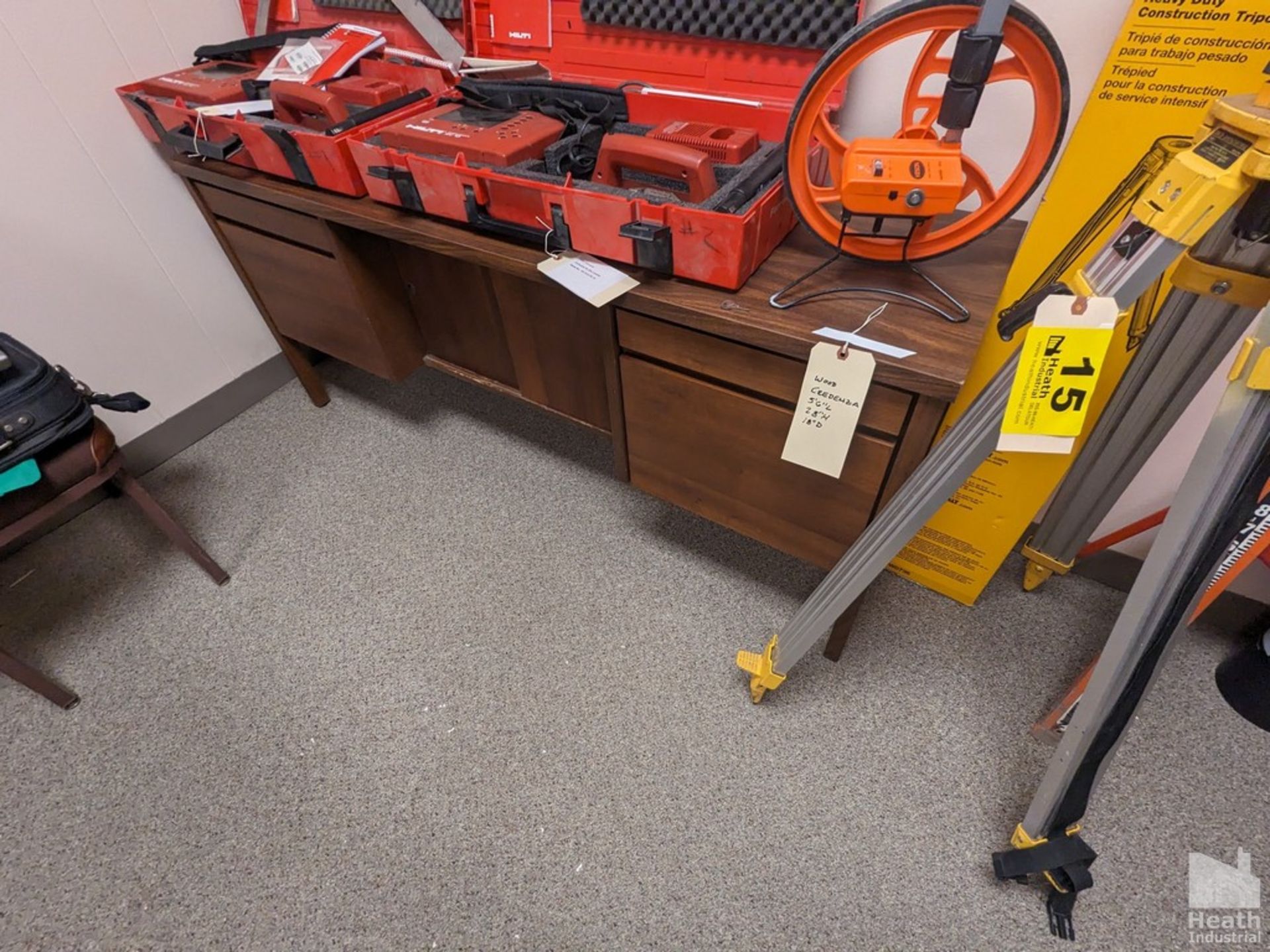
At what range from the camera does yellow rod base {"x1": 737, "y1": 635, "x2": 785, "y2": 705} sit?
3.51 ft

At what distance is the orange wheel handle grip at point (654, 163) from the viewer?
85cm

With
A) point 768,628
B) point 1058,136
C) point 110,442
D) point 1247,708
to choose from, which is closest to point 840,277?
point 1058,136

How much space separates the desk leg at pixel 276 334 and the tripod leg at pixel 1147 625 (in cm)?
194

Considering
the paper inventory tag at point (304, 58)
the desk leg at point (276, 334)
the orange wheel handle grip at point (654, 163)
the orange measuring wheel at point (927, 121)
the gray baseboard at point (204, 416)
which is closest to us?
the orange measuring wheel at point (927, 121)

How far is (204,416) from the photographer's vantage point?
180 centimetres

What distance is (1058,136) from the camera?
0.69 m

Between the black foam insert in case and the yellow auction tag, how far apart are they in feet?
2.39

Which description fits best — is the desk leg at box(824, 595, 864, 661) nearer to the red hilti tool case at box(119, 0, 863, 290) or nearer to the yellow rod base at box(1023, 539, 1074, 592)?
the yellow rod base at box(1023, 539, 1074, 592)

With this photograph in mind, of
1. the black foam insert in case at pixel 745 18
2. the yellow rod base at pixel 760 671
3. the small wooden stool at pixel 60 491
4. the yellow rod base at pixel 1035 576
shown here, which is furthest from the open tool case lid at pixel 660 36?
the small wooden stool at pixel 60 491

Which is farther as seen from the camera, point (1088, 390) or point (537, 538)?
point (537, 538)

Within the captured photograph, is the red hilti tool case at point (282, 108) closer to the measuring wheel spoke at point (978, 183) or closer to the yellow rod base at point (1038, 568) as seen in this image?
the measuring wheel spoke at point (978, 183)

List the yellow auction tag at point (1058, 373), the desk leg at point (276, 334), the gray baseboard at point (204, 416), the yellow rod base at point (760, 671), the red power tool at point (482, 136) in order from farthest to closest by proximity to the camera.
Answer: the gray baseboard at point (204, 416) < the desk leg at point (276, 334) < the yellow rod base at point (760, 671) < the red power tool at point (482, 136) < the yellow auction tag at point (1058, 373)

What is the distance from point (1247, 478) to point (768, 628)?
0.86 meters

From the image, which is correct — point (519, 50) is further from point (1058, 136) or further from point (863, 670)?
point (863, 670)
